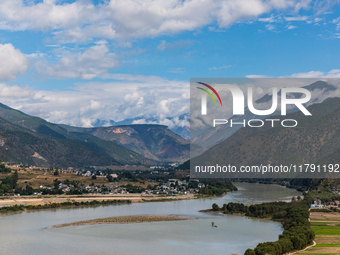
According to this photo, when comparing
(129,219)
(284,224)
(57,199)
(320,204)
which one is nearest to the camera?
(284,224)

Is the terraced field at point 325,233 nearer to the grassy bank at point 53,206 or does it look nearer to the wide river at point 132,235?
the wide river at point 132,235

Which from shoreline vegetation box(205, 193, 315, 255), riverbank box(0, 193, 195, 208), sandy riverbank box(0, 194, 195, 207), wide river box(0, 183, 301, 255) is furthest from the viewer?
sandy riverbank box(0, 194, 195, 207)

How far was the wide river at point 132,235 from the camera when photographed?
46.9m

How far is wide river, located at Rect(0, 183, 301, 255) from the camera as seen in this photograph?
46.9 metres

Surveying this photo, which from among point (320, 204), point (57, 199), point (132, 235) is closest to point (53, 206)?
point (57, 199)

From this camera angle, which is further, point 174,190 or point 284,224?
point 174,190

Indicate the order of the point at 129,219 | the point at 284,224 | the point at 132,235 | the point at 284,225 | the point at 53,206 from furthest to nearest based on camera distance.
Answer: the point at 53,206 < the point at 129,219 < the point at 284,224 < the point at 284,225 < the point at 132,235

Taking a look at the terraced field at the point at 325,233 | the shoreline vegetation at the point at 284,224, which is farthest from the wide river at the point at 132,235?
the terraced field at the point at 325,233

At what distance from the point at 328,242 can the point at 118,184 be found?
100535mm

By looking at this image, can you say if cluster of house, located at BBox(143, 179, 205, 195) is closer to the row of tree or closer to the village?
the village

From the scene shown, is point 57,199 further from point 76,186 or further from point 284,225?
point 284,225

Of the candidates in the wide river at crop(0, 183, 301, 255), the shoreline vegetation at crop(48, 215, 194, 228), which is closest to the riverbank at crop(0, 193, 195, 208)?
the wide river at crop(0, 183, 301, 255)

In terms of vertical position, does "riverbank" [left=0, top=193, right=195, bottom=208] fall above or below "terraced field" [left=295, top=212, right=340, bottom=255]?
below

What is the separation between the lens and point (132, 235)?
5609cm
